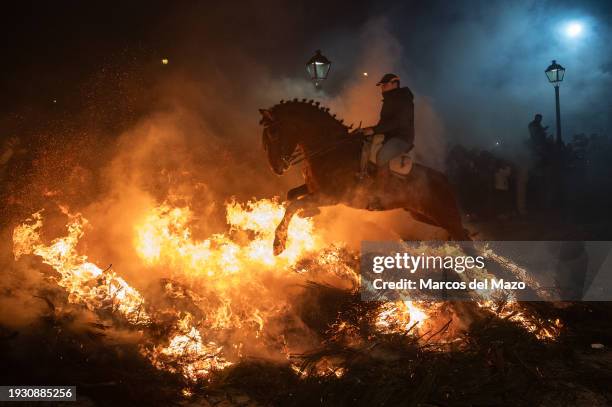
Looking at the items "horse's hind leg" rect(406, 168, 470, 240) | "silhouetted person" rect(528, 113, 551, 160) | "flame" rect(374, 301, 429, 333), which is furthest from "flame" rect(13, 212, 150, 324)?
"silhouetted person" rect(528, 113, 551, 160)

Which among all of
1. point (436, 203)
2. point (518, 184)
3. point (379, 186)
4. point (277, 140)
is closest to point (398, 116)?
point (379, 186)

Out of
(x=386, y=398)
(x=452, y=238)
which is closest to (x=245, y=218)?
(x=452, y=238)

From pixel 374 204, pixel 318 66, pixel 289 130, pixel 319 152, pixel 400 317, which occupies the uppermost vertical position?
pixel 318 66

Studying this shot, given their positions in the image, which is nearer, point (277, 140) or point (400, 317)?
point (400, 317)

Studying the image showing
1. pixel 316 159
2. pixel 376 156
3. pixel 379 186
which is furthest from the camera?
pixel 379 186

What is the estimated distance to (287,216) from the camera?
7055 mm

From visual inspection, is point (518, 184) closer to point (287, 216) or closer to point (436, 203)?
point (436, 203)

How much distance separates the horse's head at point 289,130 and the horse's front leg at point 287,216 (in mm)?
617

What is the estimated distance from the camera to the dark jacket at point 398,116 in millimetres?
7246

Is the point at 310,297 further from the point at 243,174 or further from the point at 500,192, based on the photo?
the point at 500,192

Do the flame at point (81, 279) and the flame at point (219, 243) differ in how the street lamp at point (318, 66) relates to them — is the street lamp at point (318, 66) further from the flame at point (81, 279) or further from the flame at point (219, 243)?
the flame at point (81, 279)

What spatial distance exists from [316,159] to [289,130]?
0.69 m

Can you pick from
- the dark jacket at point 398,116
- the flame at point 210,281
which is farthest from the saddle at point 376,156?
the flame at point 210,281

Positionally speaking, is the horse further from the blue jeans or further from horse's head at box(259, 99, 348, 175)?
the blue jeans
